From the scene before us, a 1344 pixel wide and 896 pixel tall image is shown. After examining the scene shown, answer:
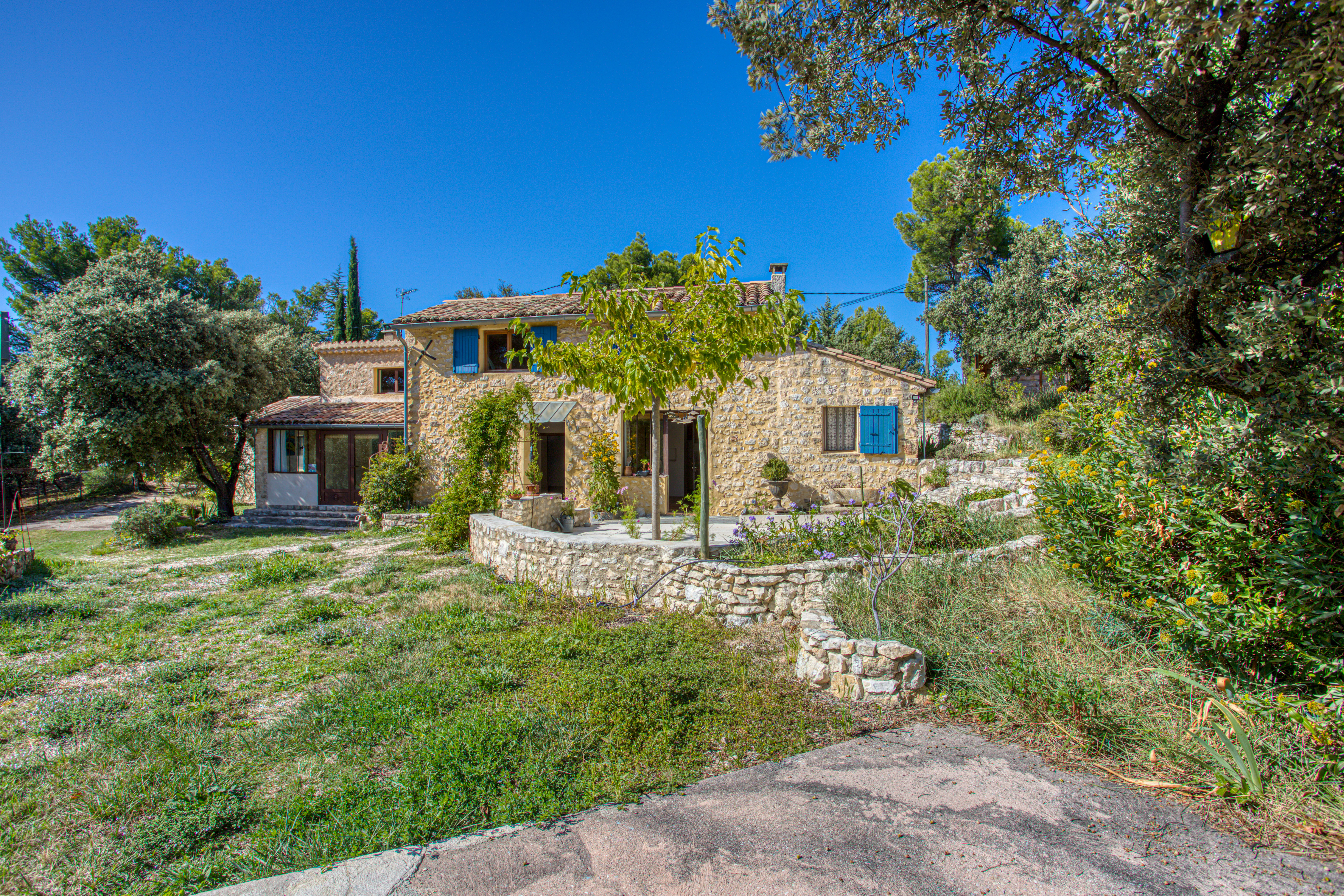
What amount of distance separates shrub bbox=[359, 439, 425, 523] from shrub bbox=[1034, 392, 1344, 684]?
1446cm

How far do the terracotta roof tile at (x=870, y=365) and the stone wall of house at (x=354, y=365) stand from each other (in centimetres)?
1416

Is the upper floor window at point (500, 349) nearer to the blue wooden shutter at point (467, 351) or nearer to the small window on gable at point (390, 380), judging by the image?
the blue wooden shutter at point (467, 351)

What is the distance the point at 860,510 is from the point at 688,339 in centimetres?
543

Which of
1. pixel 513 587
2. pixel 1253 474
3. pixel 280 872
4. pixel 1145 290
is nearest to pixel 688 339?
pixel 513 587

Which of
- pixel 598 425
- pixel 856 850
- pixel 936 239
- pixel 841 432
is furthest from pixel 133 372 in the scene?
pixel 936 239

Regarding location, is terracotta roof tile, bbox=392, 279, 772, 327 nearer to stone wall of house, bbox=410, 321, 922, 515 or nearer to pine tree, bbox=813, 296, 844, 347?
stone wall of house, bbox=410, 321, 922, 515

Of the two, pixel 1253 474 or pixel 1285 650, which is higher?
pixel 1253 474

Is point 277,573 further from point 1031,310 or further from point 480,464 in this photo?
point 1031,310

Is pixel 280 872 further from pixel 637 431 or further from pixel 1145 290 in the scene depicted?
pixel 637 431

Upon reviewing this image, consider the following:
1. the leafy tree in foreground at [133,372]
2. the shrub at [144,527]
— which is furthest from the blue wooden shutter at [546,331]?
the shrub at [144,527]

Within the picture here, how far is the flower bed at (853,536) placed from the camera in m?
7.03

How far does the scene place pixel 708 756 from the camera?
12.6 feet

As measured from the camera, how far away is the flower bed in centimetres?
703

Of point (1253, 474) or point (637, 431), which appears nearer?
point (1253, 474)
